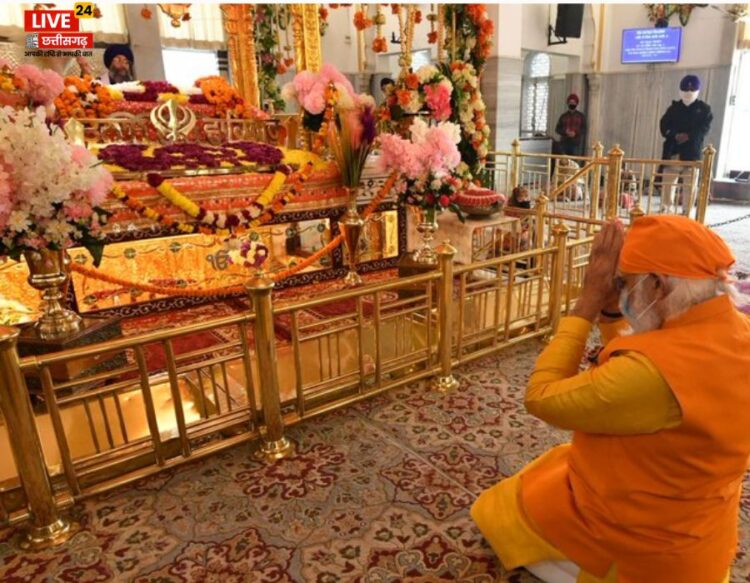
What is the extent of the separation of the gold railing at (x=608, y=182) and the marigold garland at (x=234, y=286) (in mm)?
1985

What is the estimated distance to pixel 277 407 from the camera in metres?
2.48

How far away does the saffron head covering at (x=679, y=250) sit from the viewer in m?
1.18

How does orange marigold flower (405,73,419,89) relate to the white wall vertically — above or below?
below

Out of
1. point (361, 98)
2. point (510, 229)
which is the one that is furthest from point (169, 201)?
point (510, 229)

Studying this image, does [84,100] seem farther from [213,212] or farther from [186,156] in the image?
[213,212]

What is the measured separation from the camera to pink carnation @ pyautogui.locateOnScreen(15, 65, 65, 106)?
3697mm

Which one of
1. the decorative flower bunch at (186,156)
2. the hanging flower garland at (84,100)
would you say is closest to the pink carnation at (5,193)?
the decorative flower bunch at (186,156)

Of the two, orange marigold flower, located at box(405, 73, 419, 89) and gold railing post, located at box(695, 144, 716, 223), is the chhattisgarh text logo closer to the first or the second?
orange marigold flower, located at box(405, 73, 419, 89)

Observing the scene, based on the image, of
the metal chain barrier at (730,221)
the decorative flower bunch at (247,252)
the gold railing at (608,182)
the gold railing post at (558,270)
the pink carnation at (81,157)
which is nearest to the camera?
the pink carnation at (81,157)

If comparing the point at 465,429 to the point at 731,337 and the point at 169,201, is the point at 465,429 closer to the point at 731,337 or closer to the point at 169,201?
the point at 731,337

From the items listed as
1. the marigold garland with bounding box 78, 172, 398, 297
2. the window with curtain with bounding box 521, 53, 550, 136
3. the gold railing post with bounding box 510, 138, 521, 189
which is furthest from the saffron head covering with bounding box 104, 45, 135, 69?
the window with curtain with bounding box 521, 53, 550, 136

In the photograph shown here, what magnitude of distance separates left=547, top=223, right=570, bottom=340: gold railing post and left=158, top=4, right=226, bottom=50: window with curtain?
759cm

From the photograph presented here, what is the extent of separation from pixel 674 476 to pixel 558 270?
2.34 metres

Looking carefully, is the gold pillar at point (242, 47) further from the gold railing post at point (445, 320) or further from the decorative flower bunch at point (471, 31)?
the gold railing post at point (445, 320)
